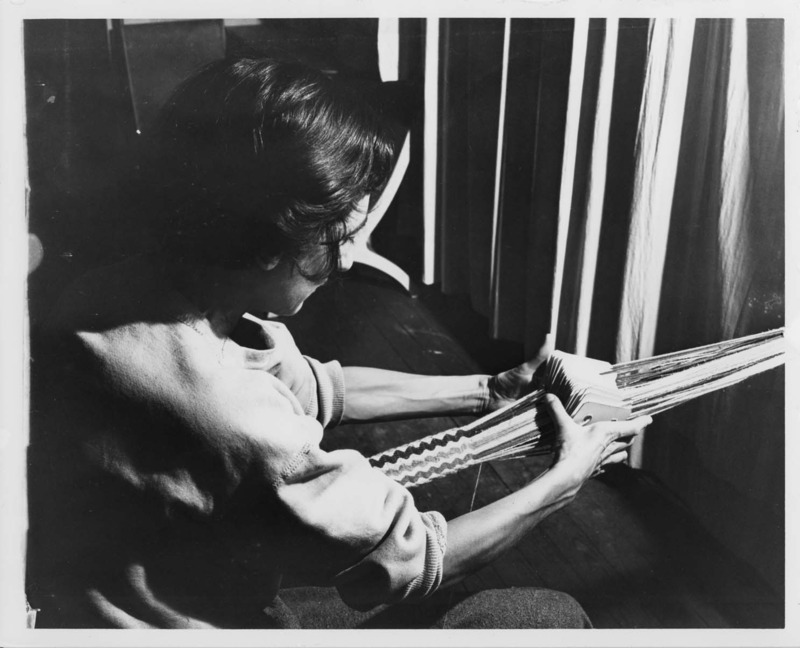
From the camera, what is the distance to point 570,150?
0.89 metres

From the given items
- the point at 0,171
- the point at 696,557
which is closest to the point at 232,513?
the point at 0,171

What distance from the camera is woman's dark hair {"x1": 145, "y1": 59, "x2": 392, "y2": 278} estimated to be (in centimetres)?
69

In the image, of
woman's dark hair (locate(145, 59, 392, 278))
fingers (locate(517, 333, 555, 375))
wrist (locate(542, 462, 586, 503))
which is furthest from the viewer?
fingers (locate(517, 333, 555, 375))

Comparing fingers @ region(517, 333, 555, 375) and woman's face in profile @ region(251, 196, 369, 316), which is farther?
fingers @ region(517, 333, 555, 375)

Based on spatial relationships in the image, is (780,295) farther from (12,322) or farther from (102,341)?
(12,322)

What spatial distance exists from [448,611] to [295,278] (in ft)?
1.51

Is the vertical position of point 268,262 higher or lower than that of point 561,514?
higher

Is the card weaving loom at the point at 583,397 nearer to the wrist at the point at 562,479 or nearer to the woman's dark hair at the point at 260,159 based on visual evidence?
the wrist at the point at 562,479

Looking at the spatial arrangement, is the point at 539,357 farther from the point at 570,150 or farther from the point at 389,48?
the point at 389,48

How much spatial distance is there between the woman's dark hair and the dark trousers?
0.45 metres

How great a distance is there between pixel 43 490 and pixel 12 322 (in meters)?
0.21

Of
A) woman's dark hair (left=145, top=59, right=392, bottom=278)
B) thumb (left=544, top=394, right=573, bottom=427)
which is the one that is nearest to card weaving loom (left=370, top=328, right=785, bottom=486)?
thumb (left=544, top=394, right=573, bottom=427)

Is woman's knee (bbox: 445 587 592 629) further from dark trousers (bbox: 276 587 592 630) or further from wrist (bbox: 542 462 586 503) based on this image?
wrist (bbox: 542 462 586 503)

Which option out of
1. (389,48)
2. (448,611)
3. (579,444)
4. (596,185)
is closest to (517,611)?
(448,611)
